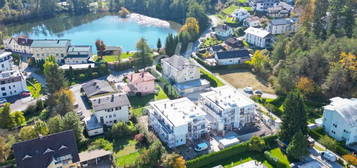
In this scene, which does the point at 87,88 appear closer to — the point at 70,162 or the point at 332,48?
the point at 70,162

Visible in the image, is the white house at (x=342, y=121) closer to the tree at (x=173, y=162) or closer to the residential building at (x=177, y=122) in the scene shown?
the residential building at (x=177, y=122)

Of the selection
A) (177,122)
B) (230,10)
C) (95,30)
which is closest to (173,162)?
(177,122)

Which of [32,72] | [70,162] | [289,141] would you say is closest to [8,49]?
[32,72]

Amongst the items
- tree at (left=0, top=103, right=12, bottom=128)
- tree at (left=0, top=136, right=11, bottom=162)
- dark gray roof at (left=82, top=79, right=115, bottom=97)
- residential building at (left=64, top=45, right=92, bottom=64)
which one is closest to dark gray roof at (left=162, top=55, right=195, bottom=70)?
dark gray roof at (left=82, top=79, right=115, bottom=97)

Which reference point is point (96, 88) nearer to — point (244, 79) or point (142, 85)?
point (142, 85)

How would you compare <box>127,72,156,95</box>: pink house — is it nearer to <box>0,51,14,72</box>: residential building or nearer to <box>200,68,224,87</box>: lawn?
<box>200,68,224,87</box>: lawn
